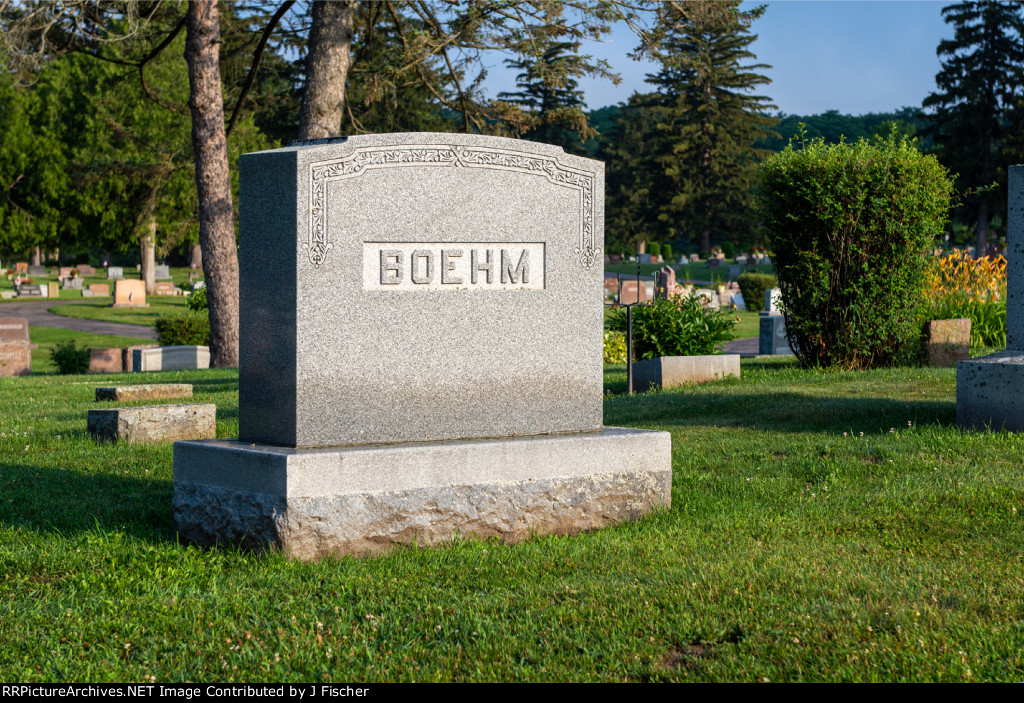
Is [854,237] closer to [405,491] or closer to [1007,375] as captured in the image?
[1007,375]

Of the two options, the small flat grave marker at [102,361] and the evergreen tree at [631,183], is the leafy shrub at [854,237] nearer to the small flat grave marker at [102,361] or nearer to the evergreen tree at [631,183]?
the small flat grave marker at [102,361]

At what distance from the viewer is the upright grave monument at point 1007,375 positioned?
6.59m

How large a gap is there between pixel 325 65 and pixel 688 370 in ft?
27.0

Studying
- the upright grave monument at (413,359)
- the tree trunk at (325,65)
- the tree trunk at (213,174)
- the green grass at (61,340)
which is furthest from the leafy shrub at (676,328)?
the green grass at (61,340)

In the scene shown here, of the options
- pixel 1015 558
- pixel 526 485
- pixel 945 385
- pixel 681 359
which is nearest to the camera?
pixel 1015 558

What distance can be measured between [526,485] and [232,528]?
141cm

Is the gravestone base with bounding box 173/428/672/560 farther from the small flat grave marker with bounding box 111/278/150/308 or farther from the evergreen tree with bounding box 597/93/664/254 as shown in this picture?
the evergreen tree with bounding box 597/93/664/254

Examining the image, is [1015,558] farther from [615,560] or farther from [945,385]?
[945,385]

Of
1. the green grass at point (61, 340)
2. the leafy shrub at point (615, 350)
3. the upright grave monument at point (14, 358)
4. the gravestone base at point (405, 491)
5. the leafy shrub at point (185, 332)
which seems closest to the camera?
the gravestone base at point (405, 491)

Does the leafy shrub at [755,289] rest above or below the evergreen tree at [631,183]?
below

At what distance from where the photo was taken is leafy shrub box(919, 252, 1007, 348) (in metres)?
12.8

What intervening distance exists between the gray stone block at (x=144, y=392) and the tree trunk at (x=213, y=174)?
551 centimetres

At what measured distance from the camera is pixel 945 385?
28.8 ft
